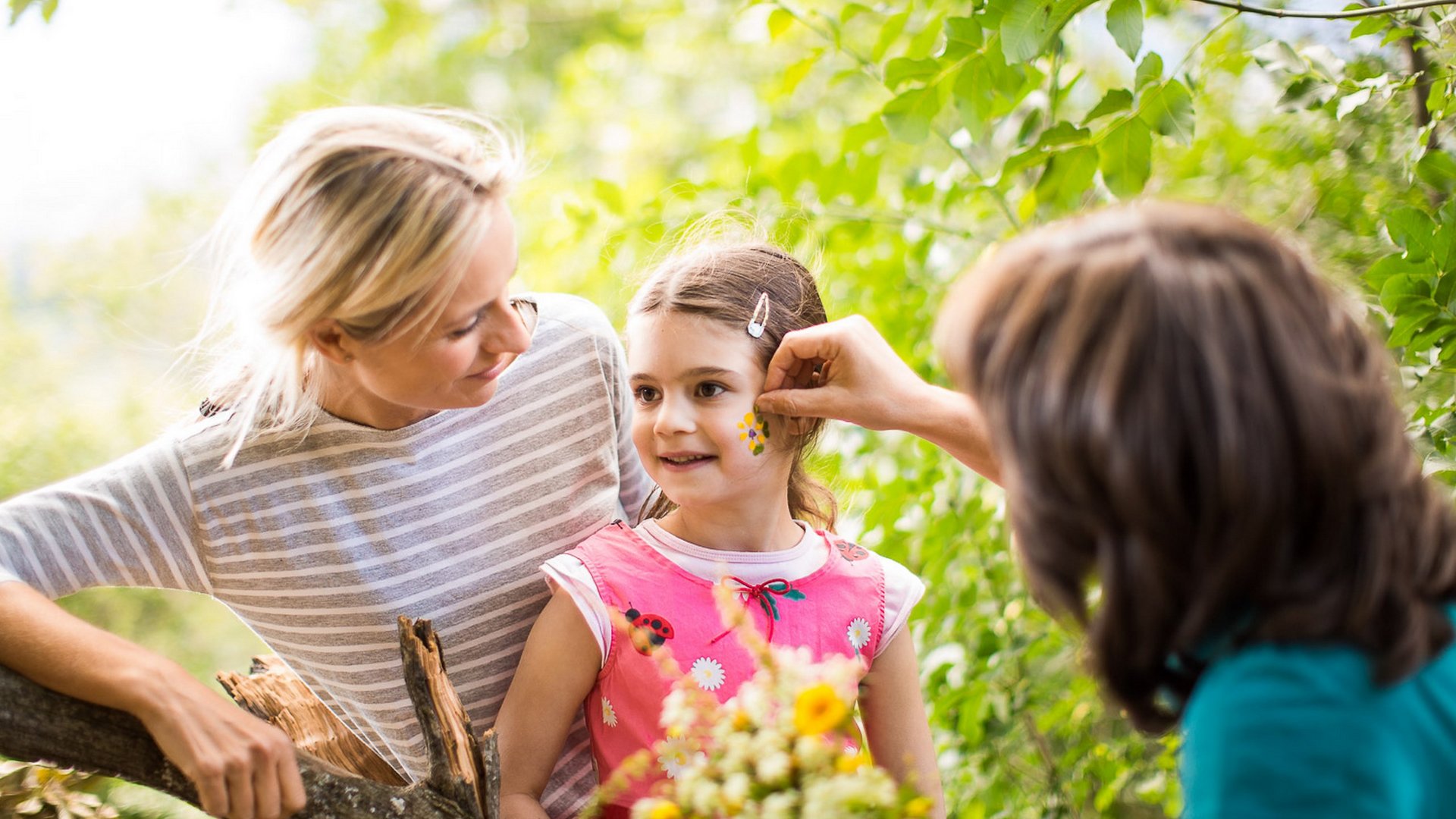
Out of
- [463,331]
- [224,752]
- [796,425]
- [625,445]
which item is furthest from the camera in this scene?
[625,445]

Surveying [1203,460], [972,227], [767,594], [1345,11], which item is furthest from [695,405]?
[972,227]

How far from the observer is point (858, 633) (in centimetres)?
135

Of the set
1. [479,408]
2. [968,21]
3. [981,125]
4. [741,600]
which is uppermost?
[968,21]

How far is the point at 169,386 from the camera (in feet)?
4.69

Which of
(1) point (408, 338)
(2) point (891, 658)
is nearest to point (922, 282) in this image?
(2) point (891, 658)

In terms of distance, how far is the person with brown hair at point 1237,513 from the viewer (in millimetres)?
682

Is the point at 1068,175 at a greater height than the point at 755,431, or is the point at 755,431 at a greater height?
the point at 1068,175

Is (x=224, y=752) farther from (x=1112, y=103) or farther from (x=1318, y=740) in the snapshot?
(x=1112, y=103)

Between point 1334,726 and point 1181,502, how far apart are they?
0.55 ft

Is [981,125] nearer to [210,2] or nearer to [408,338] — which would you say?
[408,338]

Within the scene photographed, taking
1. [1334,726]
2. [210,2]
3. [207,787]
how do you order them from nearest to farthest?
1. [1334,726]
2. [207,787]
3. [210,2]

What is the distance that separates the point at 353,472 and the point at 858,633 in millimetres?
668

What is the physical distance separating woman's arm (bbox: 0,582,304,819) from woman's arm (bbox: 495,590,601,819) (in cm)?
30

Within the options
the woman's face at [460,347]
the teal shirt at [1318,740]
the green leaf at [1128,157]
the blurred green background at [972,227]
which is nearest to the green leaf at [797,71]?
the blurred green background at [972,227]
